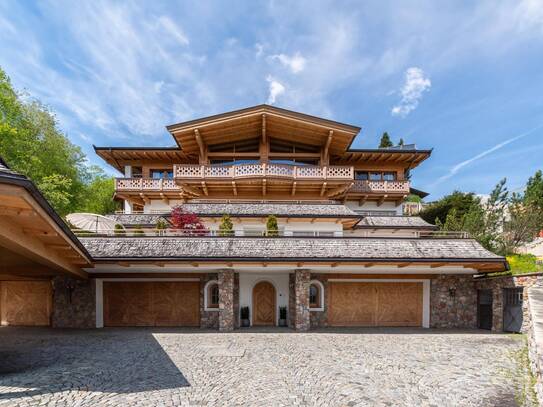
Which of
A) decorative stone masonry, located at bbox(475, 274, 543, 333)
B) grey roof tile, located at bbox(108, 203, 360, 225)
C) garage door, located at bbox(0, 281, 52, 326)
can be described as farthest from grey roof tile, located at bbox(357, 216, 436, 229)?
garage door, located at bbox(0, 281, 52, 326)

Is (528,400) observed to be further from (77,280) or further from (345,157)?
(345,157)

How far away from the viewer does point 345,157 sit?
82.8 ft

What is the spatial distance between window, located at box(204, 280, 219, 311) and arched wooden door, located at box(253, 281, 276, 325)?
1.98 meters

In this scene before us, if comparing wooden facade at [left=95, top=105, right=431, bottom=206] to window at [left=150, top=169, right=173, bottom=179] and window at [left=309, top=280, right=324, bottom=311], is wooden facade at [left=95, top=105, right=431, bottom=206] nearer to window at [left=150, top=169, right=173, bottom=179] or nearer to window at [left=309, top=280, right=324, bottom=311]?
window at [left=150, top=169, right=173, bottom=179]

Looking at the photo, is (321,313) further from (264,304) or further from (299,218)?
(299,218)

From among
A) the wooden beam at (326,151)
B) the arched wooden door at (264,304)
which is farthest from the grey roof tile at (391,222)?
the arched wooden door at (264,304)

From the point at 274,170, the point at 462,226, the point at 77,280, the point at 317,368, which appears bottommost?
the point at 317,368

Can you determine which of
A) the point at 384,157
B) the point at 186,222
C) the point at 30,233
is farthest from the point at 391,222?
the point at 30,233

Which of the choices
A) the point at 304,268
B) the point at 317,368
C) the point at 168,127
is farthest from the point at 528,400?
the point at 168,127

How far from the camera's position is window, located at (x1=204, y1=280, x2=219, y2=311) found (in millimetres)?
14030

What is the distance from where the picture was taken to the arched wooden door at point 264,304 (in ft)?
48.4

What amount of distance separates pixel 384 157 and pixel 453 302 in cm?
1413

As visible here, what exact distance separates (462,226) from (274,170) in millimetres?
17396

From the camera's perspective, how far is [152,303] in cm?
1430
